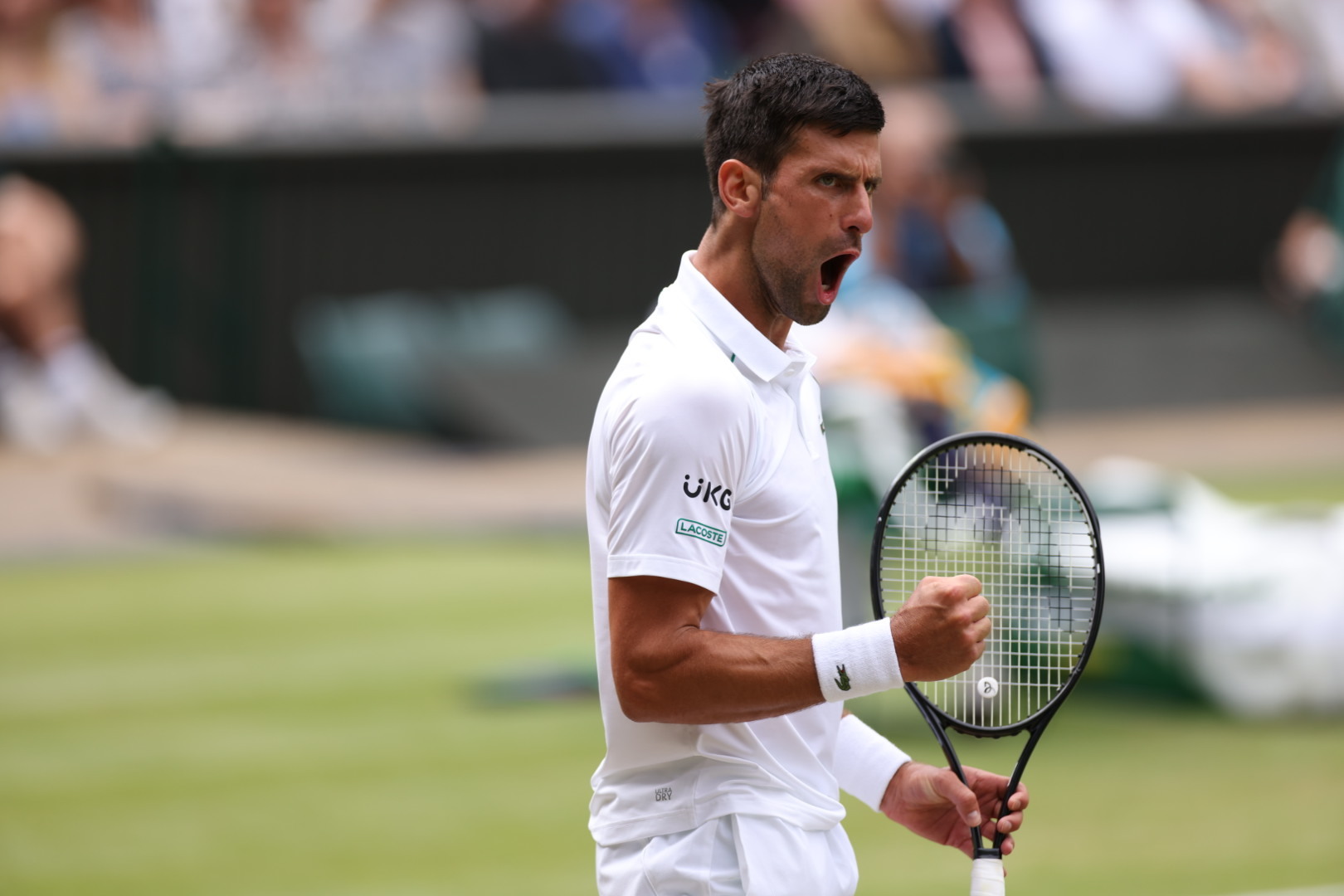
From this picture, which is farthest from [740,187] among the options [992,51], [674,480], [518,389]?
[992,51]

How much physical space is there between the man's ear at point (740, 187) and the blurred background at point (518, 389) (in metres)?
3.63

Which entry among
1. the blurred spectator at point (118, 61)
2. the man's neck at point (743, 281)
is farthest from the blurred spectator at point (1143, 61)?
the man's neck at point (743, 281)

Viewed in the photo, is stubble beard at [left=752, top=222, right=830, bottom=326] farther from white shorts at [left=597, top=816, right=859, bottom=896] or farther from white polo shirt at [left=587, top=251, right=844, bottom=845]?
white shorts at [left=597, top=816, right=859, bottom=896]

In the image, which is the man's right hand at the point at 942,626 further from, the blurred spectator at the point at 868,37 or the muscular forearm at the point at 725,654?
the blurred spectator at the point at 868,37

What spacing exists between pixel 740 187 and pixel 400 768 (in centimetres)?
495

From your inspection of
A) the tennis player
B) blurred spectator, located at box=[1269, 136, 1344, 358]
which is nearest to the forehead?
the tennis player

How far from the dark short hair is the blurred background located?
368 cm

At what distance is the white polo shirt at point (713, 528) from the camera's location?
296cm

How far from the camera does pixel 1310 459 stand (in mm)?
14711

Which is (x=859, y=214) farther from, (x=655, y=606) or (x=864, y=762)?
(x=864, y=762)

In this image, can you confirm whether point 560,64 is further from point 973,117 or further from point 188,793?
point 188,793

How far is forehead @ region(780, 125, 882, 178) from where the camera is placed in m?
3.06

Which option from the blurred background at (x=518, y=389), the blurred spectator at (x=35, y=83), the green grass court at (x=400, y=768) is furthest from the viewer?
the blurred spectator at (x=35, y=83)

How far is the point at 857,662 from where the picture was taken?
2951 millimetres
